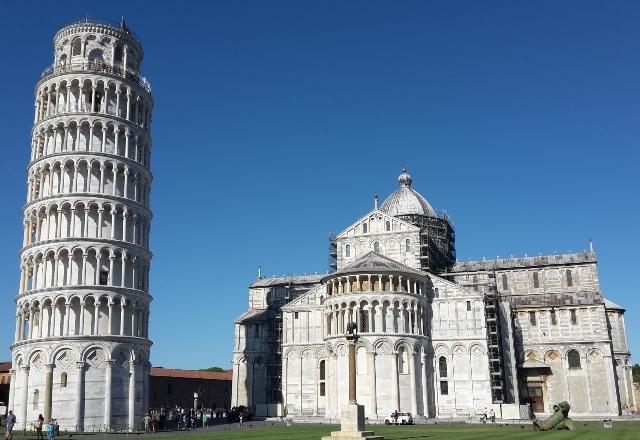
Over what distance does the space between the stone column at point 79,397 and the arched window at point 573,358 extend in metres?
48.6

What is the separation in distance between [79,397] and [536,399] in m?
46.8

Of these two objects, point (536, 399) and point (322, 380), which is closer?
point (322, 380)

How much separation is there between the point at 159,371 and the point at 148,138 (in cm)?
4617

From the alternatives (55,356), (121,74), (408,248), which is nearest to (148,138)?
(121,74)

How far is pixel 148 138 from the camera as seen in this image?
5781 cm

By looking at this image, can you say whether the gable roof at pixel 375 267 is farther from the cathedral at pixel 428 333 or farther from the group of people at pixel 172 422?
the group of people at pixel 172 422

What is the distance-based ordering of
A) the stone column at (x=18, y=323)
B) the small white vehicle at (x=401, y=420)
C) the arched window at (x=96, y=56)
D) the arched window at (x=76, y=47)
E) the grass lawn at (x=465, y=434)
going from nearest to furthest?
the grass lawn at (x=465, y=434) < the stone column at (x=18, y=323) < the small white vehicle at (x=401, y=420) < the arched window at (x=96, y=56) < the arched window at (x=76, y=47)

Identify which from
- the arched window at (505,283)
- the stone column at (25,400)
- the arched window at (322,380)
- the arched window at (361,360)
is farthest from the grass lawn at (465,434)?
the arched window at (505,283)

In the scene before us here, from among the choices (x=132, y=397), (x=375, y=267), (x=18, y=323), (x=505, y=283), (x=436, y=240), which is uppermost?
(x=436, y=240)

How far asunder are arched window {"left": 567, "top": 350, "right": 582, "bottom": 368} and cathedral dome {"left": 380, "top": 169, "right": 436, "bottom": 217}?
852 inches

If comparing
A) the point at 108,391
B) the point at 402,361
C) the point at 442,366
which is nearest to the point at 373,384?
the point at 402,361

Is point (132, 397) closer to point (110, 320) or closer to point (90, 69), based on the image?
point (110, 320)

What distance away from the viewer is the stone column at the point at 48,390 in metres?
47.2

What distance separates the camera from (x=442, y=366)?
214 ft
